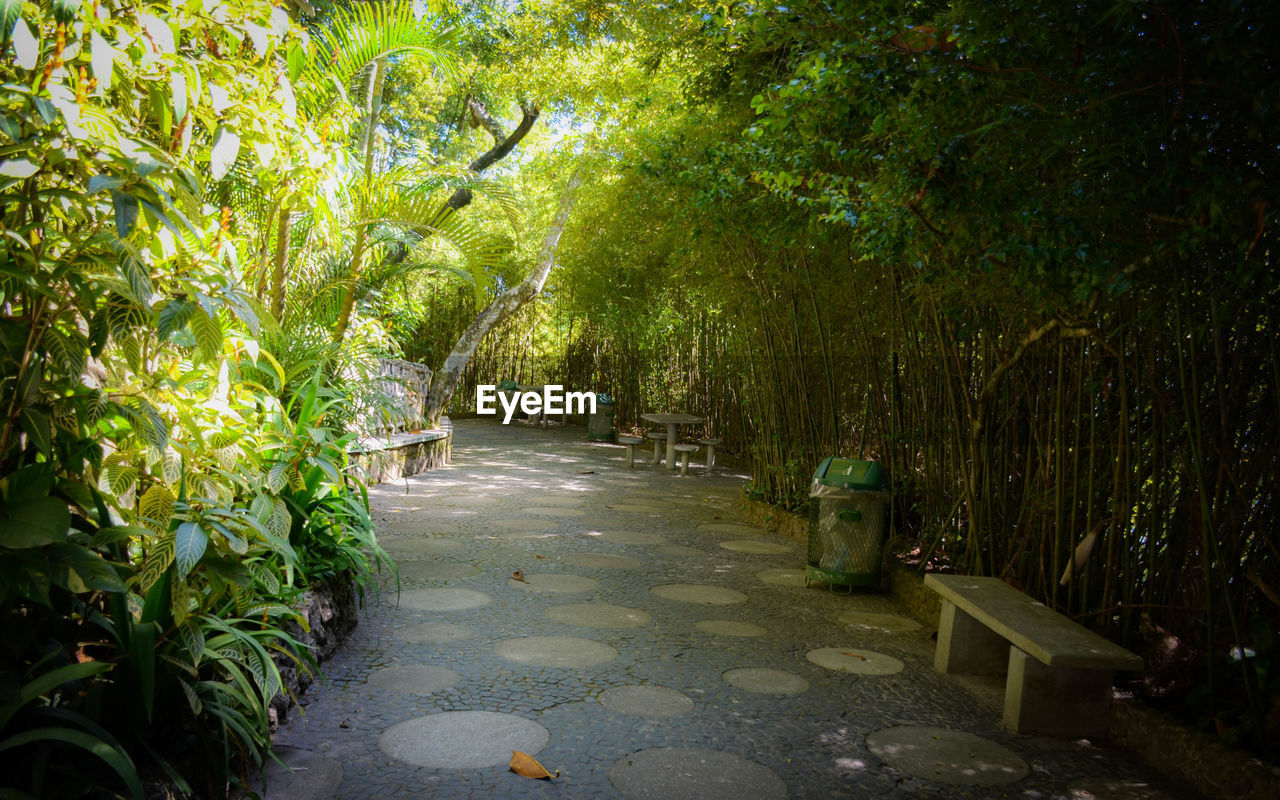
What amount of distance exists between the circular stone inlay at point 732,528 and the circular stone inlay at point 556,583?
155 cm

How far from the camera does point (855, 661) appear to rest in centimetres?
302

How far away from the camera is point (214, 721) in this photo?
6.08 ft

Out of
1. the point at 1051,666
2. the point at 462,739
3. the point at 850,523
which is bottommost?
the point at 462,739

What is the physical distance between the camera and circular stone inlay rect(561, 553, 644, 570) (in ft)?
14.0

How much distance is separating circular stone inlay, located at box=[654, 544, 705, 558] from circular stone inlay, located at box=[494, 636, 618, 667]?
158 centimetres

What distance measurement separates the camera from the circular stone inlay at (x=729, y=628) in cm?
328

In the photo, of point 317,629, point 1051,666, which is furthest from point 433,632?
point 1051,666

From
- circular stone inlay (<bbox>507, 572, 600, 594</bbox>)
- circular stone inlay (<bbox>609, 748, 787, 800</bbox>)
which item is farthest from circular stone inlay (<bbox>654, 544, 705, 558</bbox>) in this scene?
circular stone inlay (<bbox>609, 748, 787, 800</bbox>)

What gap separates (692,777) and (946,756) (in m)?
0.75

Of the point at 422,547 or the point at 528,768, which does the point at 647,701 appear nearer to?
the point at 528,768

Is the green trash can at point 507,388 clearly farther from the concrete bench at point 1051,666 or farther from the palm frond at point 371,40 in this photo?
the concrete bench at point 1051,666

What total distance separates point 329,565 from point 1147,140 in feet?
9.09

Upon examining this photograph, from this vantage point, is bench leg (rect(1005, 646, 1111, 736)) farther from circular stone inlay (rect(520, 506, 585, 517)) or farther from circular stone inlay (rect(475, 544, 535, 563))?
circular stone inlay (rect(520, 506, 585, 517))

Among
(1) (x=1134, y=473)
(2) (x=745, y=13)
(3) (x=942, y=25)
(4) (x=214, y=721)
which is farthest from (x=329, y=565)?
(1) (x=1134, y=473)
